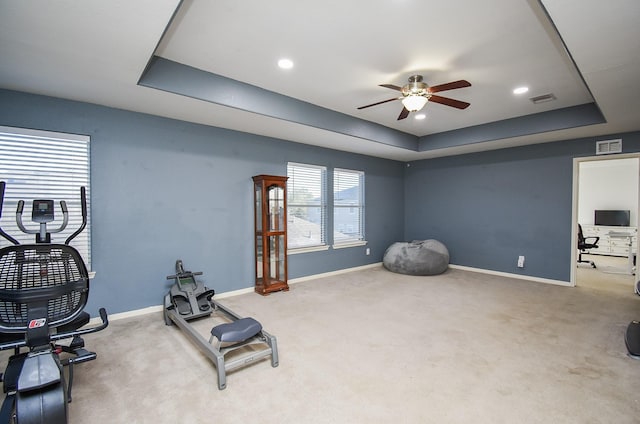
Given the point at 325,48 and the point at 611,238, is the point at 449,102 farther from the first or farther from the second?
the point at 611,238

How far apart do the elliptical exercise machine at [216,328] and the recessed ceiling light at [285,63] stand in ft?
7.89

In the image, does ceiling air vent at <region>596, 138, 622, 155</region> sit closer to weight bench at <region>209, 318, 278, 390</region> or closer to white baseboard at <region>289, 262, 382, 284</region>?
white baseboard at <region>289, 262, 382, 284</region>

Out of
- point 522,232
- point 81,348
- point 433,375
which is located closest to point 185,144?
point 81,348

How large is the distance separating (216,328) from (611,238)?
936 centimetres

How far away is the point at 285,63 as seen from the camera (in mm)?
2871

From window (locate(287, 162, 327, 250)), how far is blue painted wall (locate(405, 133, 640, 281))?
2.60 metres

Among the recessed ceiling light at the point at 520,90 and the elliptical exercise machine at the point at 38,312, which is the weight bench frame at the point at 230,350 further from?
the recessed ceiling light at the point at 520,90

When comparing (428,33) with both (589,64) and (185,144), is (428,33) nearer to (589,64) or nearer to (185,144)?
(589,64)

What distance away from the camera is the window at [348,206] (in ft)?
18.6

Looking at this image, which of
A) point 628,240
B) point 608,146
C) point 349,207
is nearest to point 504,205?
point 608,146

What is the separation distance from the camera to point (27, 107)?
9.67 feet

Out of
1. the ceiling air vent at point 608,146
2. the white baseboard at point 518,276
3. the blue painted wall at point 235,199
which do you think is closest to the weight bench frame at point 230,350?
the blue painted wall at point 235,199

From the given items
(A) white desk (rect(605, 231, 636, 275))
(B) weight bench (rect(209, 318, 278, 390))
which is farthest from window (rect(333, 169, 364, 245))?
(A) white desk (rect(605, 231, 636, 275))

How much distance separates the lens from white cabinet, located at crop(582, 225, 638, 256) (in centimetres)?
696
